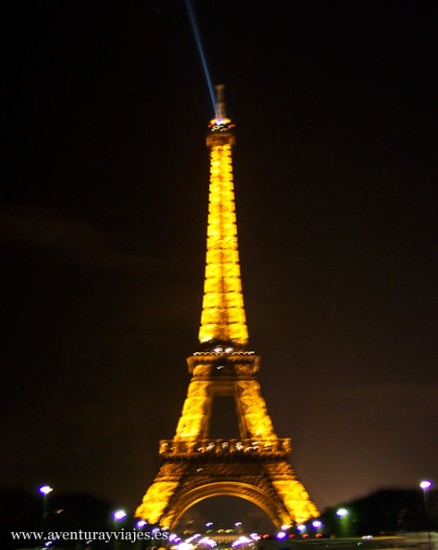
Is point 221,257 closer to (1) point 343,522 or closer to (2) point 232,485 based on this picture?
(2) point 232,485

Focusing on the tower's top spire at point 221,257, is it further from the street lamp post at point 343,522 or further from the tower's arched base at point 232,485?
the street lamp post at point 343,522

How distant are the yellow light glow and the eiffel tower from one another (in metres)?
0.07

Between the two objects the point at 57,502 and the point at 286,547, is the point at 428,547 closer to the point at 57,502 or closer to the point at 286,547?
the point at 286,547

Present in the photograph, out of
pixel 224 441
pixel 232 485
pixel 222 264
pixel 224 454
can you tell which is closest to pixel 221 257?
pixel 222 264

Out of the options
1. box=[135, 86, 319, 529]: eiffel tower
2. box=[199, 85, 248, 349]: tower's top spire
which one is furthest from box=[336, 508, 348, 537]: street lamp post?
box=[199, 85, 248, 349]: tower's top spire

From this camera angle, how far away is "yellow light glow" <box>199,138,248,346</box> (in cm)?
6906

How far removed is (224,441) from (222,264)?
1195 cm

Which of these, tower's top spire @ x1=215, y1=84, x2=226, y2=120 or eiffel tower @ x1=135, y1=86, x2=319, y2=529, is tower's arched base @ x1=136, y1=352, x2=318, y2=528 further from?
tower's top spire @ x1=215, y1=84, x2=226, y2=120

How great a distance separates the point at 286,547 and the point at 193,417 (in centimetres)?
2688

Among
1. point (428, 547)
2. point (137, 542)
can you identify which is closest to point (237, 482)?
point (137, 542)

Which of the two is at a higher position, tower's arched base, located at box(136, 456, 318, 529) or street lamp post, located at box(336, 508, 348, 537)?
tower's arched base, located at box(136, 456, 318, 529)

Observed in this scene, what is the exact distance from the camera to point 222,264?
7031 cm

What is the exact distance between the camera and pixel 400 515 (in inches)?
2392

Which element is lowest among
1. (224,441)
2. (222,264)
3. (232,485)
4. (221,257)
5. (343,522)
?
(343,522)
